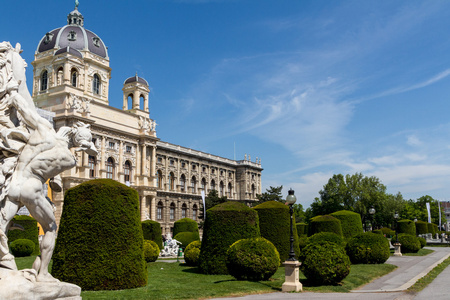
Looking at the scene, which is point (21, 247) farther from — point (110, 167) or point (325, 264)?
point (110, 167)

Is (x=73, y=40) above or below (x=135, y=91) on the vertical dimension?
above

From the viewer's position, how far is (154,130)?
5691 cm

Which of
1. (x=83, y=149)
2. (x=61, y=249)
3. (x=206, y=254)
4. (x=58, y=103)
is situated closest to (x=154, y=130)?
(x=58, y=103)

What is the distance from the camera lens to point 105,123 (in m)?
50.2

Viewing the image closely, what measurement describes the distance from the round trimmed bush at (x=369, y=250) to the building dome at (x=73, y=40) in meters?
42.8

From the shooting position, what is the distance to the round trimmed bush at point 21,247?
21.7 meters

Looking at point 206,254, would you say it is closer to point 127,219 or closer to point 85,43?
point 127,219

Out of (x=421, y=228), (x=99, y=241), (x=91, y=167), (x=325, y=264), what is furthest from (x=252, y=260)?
(x=421, y=228)

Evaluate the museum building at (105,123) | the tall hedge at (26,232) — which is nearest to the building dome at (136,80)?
the museum building at (105,123)

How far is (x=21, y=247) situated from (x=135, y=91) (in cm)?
3754

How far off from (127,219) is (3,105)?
22.5ft

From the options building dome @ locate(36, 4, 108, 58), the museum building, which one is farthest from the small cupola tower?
building dome @ locate(36, 4, 108, 58)

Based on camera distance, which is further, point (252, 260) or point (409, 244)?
point (409, 244)

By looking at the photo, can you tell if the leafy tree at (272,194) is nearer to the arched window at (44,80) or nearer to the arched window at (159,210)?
the arched window at (159,210)
